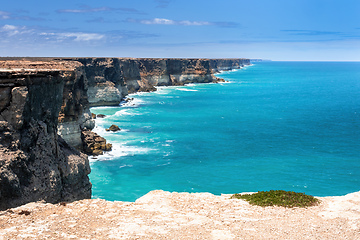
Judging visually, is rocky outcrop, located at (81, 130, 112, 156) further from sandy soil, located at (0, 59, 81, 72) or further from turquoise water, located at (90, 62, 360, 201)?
sandy soil, located at (0, 59, 81, 72)

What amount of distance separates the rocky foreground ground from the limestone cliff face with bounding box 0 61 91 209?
2.37 m

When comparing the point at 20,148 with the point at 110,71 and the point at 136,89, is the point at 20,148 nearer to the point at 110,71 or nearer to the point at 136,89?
the point at 110,71

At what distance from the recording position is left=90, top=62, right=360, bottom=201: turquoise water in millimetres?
38781

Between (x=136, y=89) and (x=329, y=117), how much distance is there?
71.8 m

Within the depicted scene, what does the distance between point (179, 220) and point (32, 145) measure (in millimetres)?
9782

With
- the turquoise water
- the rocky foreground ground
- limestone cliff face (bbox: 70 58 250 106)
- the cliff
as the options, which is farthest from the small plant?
limestone cliff face (bbox: 70 58 250 106)

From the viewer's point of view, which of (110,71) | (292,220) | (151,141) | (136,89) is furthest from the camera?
(136,89)

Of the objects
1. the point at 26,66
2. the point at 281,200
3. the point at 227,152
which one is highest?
the point at 26,66

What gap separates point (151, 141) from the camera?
185 feet

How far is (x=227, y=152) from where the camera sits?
50906mm

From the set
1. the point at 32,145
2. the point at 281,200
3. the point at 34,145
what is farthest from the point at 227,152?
the point at 32,145

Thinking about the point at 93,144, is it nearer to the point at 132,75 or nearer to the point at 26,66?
the point at 26,66

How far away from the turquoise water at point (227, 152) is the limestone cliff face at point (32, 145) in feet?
45.1

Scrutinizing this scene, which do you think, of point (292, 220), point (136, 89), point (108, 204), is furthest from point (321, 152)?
point (136, 89)
